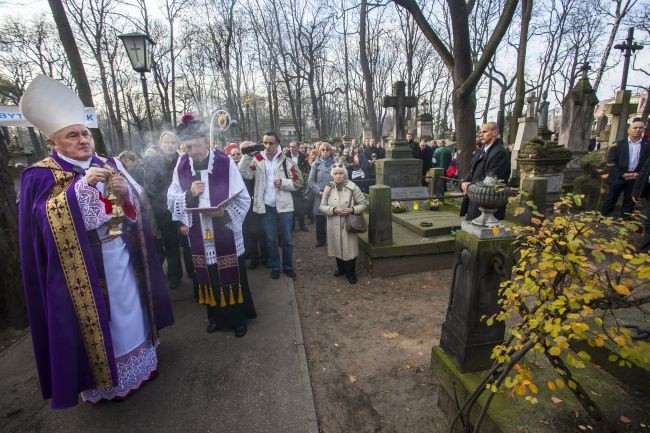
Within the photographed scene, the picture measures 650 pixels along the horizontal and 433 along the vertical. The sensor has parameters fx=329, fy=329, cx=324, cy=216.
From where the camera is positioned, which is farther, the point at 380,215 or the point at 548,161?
the point at 548,161

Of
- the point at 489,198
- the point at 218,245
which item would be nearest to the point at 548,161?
the point at 489,198

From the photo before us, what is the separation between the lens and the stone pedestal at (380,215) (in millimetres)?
5004

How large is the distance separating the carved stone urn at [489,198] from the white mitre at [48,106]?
2.89m

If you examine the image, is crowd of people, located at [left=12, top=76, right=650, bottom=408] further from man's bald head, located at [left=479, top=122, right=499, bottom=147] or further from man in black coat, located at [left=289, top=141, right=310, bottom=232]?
man in black coat, located at [left=289, top=141, right=310, bottom=232]

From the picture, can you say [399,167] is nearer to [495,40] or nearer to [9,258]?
[495,40]

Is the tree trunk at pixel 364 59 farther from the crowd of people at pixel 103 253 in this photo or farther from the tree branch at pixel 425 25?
the crowd of people at pixel 103 253

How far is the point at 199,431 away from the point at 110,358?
0.86 metres

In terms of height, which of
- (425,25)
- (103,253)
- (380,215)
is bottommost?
(380,215)

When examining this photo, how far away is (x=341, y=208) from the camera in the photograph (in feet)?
15.5

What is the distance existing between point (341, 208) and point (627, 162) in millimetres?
5652

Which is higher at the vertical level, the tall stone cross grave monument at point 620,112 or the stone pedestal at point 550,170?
the tall stone cross grave monument at point 620,112

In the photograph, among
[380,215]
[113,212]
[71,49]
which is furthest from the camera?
[71,49]

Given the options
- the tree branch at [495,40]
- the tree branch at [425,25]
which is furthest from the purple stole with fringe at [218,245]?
the tree branch at [425,25]

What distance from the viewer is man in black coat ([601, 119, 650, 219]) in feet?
19.6
